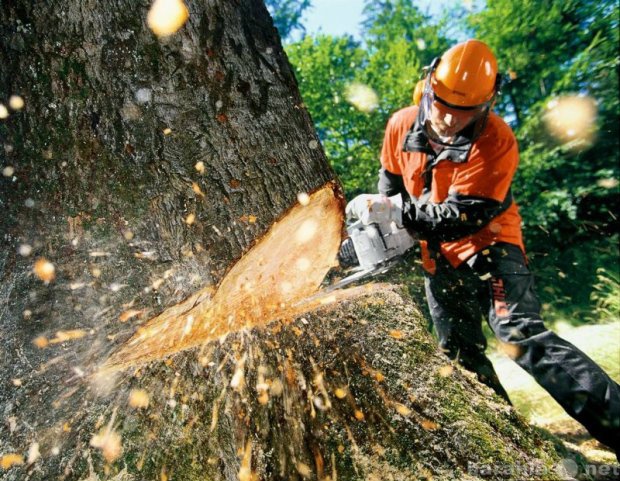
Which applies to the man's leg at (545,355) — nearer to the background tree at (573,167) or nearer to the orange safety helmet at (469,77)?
the orange safety helmet at (469,77)

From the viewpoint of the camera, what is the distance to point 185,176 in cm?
129

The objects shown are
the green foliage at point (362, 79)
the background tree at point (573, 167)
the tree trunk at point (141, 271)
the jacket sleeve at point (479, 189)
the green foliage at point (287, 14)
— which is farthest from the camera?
the green foliage at point (287, 14)

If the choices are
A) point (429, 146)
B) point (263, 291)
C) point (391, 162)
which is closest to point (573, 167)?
point (391, 162)

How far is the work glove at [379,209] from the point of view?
7.28ft

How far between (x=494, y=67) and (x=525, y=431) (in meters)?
1.96

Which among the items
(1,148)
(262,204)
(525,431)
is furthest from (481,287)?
(1,148)

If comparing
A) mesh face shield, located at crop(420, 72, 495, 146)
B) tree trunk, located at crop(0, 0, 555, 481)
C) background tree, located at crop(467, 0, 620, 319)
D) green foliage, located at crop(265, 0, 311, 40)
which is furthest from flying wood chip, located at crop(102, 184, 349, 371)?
green foliage, located at crop(265, 0, 311, 40)

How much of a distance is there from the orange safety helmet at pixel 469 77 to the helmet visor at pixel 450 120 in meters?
0.03

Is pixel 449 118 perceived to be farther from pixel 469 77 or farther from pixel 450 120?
pixel 469 77

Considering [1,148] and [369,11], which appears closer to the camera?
[1,148]

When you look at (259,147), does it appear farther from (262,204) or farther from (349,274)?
(349,274)

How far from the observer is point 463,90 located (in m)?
2.06

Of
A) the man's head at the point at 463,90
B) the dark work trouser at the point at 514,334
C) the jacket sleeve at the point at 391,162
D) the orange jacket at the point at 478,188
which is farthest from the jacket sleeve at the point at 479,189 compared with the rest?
the jacket sleeve at the point at 391,162

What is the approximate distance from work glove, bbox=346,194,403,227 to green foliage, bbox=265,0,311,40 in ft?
36.7
